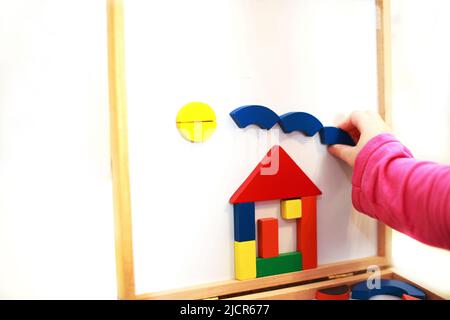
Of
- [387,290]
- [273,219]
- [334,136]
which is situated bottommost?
[387,290]

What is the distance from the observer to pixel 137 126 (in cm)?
53

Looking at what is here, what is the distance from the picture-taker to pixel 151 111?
531mm

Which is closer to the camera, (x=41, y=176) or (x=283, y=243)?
(x=41, y=176)

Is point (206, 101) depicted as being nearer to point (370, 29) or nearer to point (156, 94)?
point (156, 94)

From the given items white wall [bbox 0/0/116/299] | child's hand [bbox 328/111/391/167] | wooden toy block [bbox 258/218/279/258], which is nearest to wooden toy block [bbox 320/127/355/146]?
child's hand [bbox 328/111/391/167]

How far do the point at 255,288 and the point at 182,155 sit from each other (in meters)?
0.20

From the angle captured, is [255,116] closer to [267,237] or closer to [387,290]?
[267,237]

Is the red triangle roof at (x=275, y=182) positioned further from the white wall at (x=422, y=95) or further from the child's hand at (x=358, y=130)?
the white wall at (x=422, y=95)

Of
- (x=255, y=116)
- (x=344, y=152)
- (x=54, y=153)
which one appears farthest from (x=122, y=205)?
(x=344, y=152)

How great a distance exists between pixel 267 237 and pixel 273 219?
1.0 inches

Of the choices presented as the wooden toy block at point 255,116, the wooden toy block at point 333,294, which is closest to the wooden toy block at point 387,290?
the wooden toy block at point 333,294

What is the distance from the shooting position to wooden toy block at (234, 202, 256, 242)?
1.87 feet

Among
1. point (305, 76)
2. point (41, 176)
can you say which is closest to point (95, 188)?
point (41, 176)
